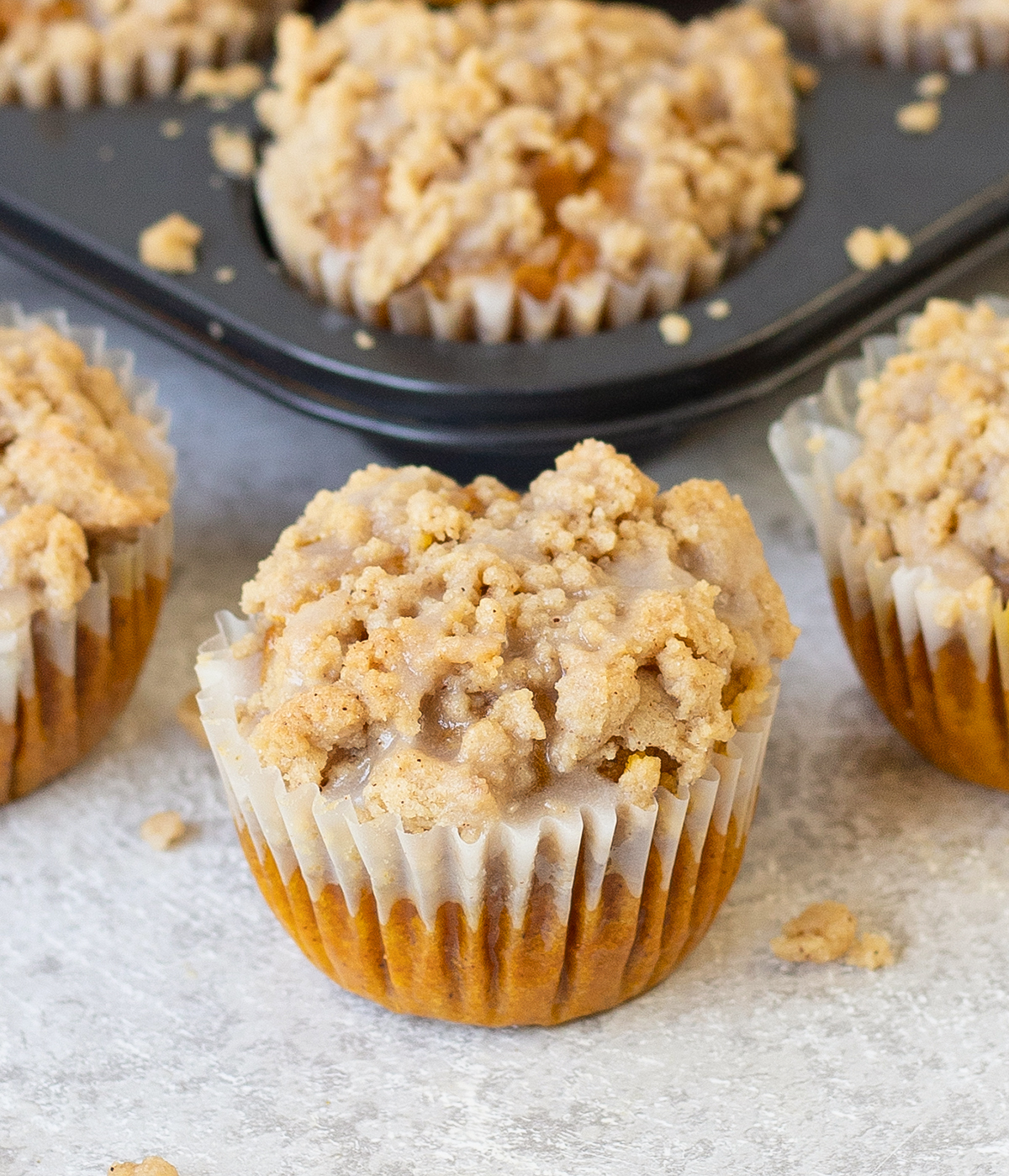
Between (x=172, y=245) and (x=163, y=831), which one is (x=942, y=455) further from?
(x=172, y=245)

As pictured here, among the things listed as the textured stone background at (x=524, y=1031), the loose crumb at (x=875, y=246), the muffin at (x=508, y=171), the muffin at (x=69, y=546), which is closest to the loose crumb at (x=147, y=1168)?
the textured stone background at (x=524, y=1031)

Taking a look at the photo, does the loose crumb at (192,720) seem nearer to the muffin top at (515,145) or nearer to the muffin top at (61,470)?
the muffin top at (61,470)

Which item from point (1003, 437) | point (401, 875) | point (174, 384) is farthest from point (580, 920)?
point (174, 384)

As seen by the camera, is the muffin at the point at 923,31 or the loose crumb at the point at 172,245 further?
the muffin at the point at 923,31

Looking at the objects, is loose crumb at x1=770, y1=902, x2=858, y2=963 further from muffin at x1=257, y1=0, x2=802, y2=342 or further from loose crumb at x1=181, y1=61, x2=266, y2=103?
loose crumb at x1=181, y1=61, x2=266, y2=103

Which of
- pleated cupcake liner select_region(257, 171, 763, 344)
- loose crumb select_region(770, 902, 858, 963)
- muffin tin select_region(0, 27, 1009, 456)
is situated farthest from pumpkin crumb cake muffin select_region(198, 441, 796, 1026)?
pleated cupcake liner select_region(257, 171, 763, 344)
